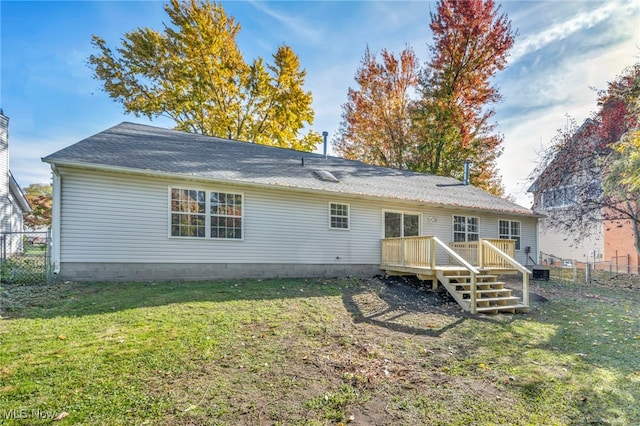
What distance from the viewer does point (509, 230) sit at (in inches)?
555

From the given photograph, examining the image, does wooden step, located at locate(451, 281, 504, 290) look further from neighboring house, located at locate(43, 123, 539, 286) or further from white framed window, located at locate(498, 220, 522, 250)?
white framed window, located at locate(498, 220, 522, 250)

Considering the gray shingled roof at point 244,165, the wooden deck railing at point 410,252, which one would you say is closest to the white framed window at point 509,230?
the gray shingled roof at point 244,165

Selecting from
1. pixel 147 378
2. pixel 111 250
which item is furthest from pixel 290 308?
pixel 111 250

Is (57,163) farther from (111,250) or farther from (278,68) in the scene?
(278,68)

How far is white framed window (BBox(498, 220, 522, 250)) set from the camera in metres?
13.9

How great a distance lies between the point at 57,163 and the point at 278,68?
55.5ft

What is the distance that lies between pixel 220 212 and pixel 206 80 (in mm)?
14173

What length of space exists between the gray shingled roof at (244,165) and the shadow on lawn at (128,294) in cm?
275

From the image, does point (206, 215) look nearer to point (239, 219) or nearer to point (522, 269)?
point (239, 219)

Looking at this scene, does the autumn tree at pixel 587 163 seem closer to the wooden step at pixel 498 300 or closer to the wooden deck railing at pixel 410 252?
the wooden step at pixel 498 300

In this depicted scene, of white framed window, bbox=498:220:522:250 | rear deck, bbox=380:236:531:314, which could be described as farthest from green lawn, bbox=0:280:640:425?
white framed window, bbox=498:220:522:250

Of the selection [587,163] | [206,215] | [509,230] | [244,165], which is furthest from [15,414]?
[587,163]

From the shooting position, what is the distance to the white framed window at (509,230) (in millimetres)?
13867

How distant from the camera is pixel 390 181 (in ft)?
43.6
